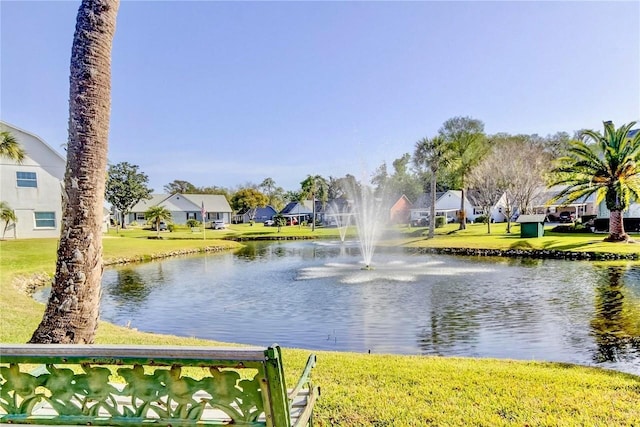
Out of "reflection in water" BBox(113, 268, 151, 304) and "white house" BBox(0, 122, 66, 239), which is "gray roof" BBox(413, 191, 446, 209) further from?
"reflection in water" BBox(113, 268, 151, 304)

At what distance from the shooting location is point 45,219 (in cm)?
3259

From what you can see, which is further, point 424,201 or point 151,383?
point 424,201

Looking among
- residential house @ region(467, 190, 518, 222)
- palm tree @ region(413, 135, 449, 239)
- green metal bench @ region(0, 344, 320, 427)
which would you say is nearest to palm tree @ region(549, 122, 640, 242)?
palm tree @ region(413, 135, 449, 239)

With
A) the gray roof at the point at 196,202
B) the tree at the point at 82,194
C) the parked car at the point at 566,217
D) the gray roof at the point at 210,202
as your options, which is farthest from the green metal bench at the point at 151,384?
the gray roof at the point at 210,202

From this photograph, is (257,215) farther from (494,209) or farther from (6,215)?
(6,215)

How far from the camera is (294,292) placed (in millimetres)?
16078

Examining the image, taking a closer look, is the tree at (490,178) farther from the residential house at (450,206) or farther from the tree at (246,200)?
the tree at (246,200)

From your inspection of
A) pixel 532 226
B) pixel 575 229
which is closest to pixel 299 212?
pixel 532 226

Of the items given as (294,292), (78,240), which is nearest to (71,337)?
(78,240)

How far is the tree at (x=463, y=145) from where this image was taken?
42875 millimetres

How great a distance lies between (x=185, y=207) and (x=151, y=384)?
245 ft

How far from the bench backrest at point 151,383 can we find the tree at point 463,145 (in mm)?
39066

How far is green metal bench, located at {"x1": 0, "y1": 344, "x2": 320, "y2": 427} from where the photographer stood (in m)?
2.50

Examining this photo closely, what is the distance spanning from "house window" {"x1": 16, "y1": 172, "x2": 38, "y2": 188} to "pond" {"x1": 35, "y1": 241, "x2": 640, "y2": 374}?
48.8 ft
